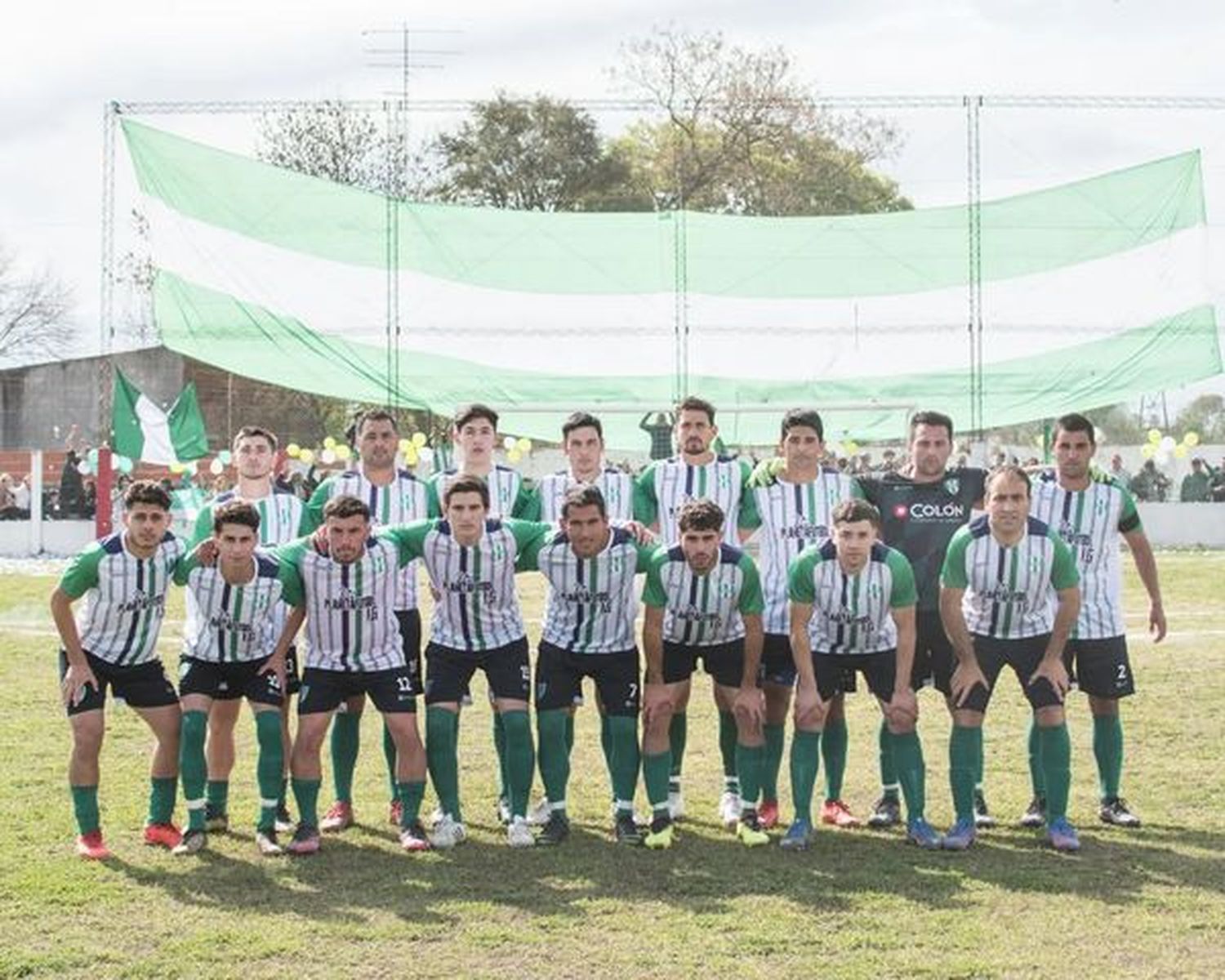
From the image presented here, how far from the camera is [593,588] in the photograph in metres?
7.39

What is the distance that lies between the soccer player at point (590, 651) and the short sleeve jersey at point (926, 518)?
119 cm

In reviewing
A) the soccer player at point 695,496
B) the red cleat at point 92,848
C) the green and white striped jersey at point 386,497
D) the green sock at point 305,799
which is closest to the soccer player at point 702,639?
the soccer player at point 695,496

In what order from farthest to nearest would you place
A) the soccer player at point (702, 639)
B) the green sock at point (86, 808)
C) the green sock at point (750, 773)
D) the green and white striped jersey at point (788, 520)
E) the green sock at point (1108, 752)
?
the green and white striped jersey at point (788, 520), the green sock at point (1108, 752), the green sock at point (750, 773), the soccer player at point (702, 639), the green sock at point (86, 808)

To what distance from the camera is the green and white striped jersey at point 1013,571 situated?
718cm

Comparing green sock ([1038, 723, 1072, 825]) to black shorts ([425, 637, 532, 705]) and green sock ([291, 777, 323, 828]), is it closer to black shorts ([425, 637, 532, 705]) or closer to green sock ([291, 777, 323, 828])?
black shorts ([425, 637, 532, 705])

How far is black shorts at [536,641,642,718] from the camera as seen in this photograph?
7.43m

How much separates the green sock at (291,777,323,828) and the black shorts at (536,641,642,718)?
3.34 feet

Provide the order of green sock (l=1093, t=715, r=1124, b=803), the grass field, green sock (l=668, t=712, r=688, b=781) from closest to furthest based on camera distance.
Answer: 1. the grass field
2. green sock (l=1093, t=715, r=1124, b=803)
3. green sock (l=668, t=712, r=688, b=781)

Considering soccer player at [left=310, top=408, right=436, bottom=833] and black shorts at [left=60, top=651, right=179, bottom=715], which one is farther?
soccer player at [left=310, top=408, right=436, bottom=833]

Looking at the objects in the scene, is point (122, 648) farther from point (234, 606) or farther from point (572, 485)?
point (572, 485)

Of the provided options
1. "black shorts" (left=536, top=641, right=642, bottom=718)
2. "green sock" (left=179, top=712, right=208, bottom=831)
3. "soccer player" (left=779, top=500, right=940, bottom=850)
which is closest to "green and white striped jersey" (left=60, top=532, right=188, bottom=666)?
"green sock" (left=179, top=712, right=208, bottom=831)

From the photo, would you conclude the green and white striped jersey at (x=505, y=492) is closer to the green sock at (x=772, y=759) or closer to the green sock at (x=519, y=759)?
the green sock at (x=519, y=759)

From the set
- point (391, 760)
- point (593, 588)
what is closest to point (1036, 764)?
point (593, 588)

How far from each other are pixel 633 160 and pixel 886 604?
34408 mm
